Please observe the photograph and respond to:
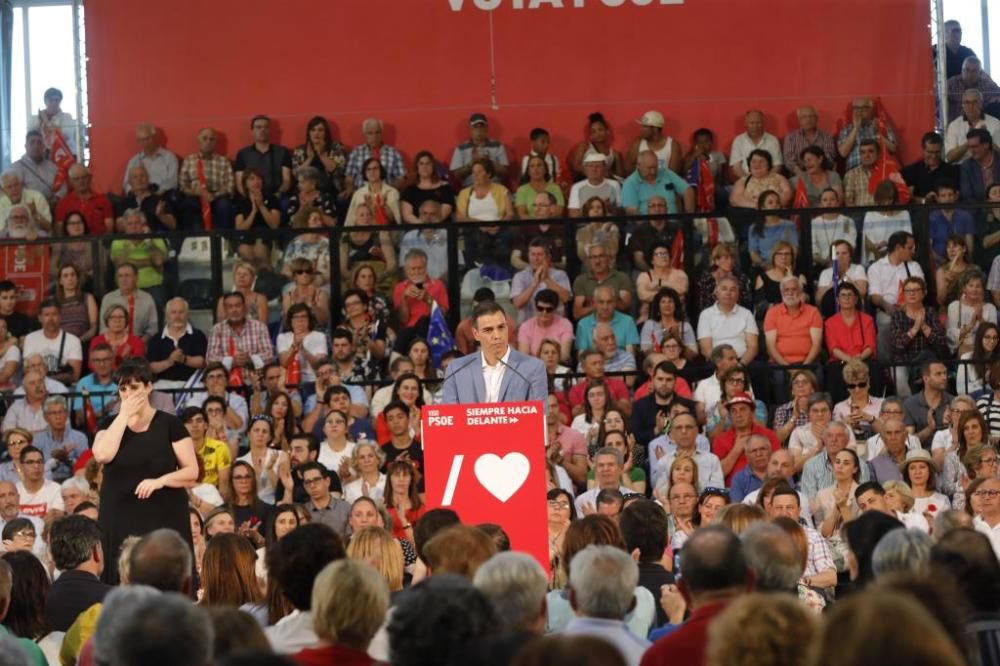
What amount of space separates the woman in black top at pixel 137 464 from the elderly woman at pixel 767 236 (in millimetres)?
6312

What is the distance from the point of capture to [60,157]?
49.4ft

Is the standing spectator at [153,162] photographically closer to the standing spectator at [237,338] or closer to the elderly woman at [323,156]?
the elderly woman at [323,156]

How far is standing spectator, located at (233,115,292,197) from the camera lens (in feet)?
47.2

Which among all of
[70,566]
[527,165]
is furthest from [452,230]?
[70,566]

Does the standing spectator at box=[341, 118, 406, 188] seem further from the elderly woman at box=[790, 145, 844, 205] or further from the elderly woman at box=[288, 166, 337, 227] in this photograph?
the elderly woman at box=[790, 145, 844, 205]

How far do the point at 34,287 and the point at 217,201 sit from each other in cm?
190

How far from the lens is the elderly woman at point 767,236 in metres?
12.6

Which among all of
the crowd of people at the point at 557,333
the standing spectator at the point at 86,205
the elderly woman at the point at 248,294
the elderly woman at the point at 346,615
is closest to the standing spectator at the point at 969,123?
the crowd of people at the point at 557,333

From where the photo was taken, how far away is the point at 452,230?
12781 mm

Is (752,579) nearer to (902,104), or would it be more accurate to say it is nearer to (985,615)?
(985,615)

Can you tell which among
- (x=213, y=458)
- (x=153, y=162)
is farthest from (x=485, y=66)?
(x=213, y=458)

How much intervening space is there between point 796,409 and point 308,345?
3517mm

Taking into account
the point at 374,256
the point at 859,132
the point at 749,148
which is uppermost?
the point at 859,132

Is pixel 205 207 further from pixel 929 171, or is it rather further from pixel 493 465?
pixel 493 465
